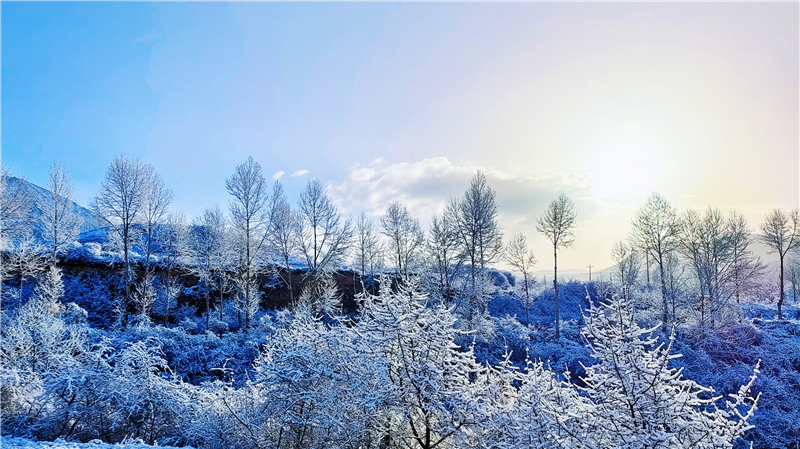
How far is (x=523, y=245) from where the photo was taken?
82.1 feet

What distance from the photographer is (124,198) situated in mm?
18719

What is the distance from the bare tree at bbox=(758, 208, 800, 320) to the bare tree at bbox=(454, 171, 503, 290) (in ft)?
87.0

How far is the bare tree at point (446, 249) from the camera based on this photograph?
21844 millimetres

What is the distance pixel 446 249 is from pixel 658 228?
12.2 metres

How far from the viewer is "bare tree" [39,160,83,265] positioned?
2123 centimetres

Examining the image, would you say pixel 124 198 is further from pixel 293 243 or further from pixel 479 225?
pixel 479 225

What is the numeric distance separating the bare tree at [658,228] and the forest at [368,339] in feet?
0.36

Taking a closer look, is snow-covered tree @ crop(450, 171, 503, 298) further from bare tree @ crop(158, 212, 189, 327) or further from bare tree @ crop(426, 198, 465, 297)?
bare tree @ crop(158, 212, 189, 327)

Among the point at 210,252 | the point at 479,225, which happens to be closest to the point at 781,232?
the point at 479,225

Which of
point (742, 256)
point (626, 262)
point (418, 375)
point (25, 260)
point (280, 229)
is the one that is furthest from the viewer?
point (626, 262)

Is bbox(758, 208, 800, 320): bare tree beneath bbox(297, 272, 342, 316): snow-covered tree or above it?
above

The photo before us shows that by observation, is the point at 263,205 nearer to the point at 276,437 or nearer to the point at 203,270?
the point at 203,270

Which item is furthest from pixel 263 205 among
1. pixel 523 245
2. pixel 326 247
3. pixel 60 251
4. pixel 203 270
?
pixel 523 245

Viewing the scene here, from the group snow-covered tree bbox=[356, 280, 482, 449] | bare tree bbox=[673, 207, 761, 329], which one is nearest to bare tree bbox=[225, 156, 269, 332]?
snow-covered tree bbox=[356, 280, 482, 449]
